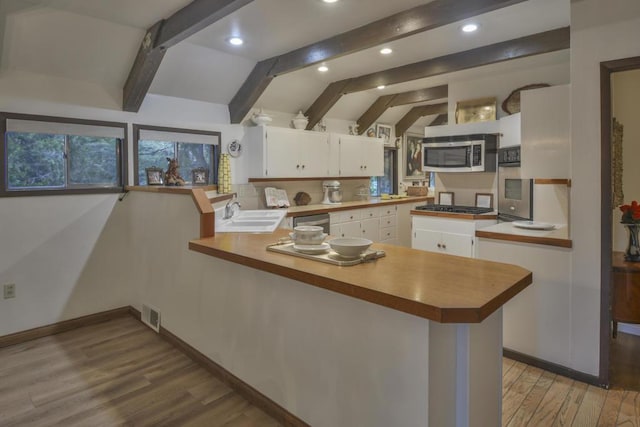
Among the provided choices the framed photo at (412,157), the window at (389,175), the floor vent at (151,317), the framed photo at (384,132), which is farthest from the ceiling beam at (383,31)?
the framed photo at (412,157)

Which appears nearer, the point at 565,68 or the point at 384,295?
the point at 384,295

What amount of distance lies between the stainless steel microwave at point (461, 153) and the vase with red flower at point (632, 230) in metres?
1.94

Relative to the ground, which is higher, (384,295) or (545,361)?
(384,295)

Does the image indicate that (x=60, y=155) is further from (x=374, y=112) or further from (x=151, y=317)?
(x=374, y=112)

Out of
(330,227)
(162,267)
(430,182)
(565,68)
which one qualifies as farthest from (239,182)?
(430,182)

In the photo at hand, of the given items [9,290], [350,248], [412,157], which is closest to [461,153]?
[412,157]

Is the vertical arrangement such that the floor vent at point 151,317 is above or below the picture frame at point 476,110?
below

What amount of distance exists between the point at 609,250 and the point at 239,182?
11.4 ft

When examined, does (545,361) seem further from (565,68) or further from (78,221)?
(78,221)

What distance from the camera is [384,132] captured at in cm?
646

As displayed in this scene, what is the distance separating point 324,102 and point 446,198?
2042 millimetres

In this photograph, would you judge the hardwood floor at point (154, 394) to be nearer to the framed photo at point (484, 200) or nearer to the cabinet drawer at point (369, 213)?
the framed photo at point (484, 200)

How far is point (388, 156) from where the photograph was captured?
678cm

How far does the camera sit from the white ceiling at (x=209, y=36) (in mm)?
2662
